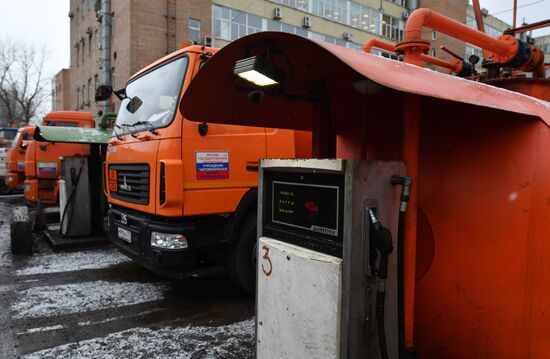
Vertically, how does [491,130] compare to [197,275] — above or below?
above

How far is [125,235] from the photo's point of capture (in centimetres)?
468

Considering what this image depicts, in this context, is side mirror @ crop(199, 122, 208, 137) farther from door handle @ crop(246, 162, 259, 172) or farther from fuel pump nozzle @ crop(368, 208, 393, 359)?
fuel pump nozzle @ crop(368, 208, 393, 359)

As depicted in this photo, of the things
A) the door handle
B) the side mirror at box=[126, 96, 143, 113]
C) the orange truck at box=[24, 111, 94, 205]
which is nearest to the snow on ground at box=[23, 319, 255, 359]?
the door handle

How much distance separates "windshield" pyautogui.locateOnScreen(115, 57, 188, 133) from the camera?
430 centimetres

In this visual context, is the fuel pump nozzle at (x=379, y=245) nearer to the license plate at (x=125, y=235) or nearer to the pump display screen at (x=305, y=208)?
the pump display screen at (x=305, y=208)

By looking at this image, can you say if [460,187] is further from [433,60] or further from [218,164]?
[433,60]

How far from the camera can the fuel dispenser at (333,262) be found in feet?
5.93

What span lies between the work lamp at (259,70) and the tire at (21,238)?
5.97m

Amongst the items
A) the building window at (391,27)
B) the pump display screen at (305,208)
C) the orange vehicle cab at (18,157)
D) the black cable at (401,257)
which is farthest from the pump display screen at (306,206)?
the building window at (391,27)

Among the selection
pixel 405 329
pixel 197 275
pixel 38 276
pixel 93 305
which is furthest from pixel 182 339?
pixel 38 276

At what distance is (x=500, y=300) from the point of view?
2.07 m

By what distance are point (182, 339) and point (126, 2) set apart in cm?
2101

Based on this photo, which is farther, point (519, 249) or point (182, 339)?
point (182, 339)

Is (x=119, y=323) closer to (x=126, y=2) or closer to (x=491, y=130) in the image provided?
(x=491, y=130)
